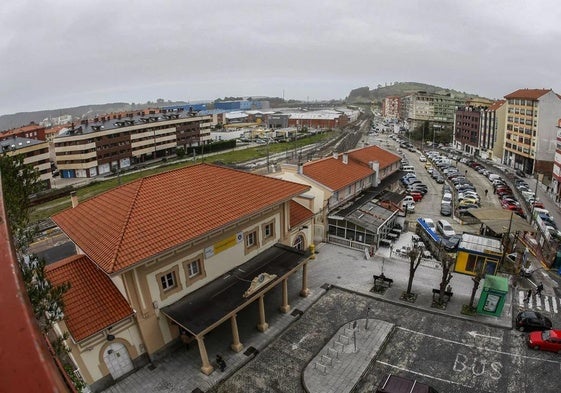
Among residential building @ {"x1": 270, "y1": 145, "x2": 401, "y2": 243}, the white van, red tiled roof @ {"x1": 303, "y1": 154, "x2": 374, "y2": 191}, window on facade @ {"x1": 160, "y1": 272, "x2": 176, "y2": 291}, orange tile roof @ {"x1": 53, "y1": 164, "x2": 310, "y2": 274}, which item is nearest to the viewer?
orange tile roof @ {"x1": 53, "y1": 164, "x2": 310, "y2": 274}

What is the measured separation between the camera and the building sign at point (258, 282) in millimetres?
20770

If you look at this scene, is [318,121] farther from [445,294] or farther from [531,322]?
[531,322]

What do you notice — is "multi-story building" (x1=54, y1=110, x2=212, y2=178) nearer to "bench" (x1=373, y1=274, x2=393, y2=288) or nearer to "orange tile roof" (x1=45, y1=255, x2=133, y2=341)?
"orange tile roof" (x1=45, y1=255, x2=133, y2=341)

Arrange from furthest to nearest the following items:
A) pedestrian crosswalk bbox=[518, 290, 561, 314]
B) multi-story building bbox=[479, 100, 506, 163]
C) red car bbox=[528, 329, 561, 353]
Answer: multi-story building bbox=[479, 100, 506, 163], pedestrian crosswalk bbox=[518, 290, 561, 314], red car bbox=[528, 329, 561, 353]

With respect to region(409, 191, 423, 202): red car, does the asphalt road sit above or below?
below

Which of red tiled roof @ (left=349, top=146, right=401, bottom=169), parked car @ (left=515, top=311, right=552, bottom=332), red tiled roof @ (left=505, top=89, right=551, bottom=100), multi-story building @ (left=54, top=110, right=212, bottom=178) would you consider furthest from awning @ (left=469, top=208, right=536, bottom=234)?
multi-story building @ (left=54, top=110, right=212, bottom=178)

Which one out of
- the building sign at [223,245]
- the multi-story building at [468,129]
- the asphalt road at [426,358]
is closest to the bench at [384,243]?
the asphalt road at [426,358]

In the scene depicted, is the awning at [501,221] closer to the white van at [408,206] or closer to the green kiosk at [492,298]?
the green kiosk at [492,298]

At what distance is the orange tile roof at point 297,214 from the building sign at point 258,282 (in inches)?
295

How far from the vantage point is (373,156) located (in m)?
48.9

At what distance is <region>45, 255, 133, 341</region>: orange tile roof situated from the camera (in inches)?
692

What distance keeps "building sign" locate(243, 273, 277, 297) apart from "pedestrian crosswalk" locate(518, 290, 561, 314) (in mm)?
18031

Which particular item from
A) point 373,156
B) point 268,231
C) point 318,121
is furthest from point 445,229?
point 318,121

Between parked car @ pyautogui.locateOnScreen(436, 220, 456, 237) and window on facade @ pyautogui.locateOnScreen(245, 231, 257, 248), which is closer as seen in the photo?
window on facade @ pyautogui.locateOnScreen(245, 231, 257, 248)
